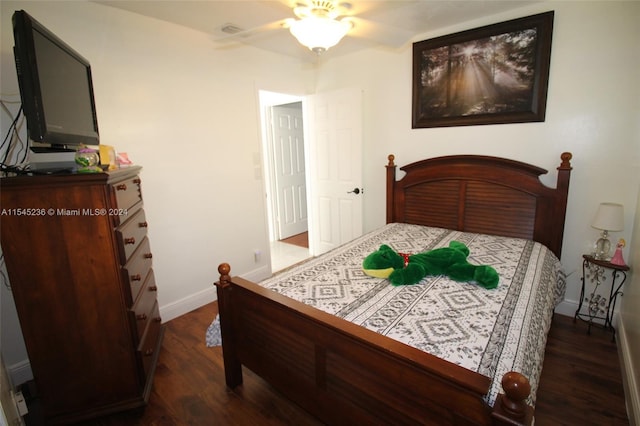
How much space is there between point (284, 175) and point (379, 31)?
322 cm

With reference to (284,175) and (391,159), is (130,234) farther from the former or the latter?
(284,175)

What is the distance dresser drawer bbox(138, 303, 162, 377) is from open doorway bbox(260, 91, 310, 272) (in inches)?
87.2

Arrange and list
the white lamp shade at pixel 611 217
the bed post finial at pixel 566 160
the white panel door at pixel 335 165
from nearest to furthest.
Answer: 1. the white lamp shade at pixel 611 217
2. the bed post finial at pixel 566 160
3. the white panel door at pixel 335 165

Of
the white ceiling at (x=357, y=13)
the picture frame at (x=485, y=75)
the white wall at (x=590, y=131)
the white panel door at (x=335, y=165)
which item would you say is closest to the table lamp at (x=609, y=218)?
the white wall at (x=590, y=131)

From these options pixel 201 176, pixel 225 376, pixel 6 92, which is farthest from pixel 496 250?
pixel 6 92

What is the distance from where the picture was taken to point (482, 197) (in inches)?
109

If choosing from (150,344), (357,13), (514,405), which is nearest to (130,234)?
(150,344)

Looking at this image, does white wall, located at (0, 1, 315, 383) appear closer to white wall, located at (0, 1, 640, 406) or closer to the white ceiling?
white wall, located at (0, 1, 640, 406)

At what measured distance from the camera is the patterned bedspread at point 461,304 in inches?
48.1

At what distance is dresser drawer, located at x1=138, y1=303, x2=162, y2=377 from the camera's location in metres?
1.83

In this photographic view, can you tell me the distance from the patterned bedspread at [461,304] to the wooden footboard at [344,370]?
0.13 metres

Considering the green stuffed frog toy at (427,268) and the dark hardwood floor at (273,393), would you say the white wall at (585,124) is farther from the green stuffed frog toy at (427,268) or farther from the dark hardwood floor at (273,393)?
the green stuffed frog toy at (427,268)

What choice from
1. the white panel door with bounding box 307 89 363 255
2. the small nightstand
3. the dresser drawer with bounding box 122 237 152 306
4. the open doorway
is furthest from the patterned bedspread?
the open doorway

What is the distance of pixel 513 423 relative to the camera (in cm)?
86
